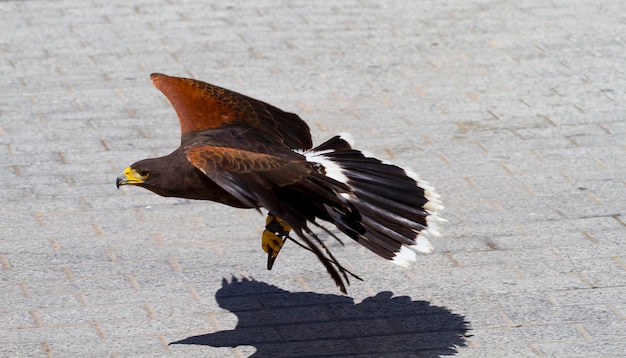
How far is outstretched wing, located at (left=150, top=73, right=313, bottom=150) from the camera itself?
21.7ft

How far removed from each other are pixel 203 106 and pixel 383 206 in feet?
4.72

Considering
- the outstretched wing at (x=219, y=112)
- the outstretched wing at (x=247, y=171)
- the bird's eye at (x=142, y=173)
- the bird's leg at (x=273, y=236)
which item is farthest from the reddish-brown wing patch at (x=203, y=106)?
the outstretched wing at (x=247, y=171)

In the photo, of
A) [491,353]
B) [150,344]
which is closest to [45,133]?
[150,344]

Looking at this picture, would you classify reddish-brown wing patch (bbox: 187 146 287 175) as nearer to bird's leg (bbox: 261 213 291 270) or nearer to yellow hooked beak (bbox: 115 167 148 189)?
yellow hooked beak (bbox: 115 167 148 189)

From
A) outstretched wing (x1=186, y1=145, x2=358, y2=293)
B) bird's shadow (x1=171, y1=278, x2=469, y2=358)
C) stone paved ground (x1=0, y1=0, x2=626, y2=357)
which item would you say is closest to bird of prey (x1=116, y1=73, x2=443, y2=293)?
outstretched wing (x1=186, y1=145, x2=358, y2=293)

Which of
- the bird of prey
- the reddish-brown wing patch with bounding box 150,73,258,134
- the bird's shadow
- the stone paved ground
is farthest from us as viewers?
the reddish-brown wing patch with bounding box 150,73,258,134

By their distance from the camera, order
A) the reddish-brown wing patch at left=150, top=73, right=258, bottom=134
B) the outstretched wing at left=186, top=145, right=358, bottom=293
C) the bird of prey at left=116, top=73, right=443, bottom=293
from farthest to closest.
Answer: the reddish-brown wing patch at left=150, top=73, right=258, bottom=134 < the bird of prey at left=116, top=73, right=443, bottom=293 < the outstretched wing at left=186, top=145, right=358, bottom=293

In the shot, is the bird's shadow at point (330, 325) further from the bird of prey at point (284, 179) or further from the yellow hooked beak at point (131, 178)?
the yellow hooked beak at point (131, 178)

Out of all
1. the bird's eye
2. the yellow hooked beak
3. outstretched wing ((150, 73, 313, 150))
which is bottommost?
the yellow hooked beak

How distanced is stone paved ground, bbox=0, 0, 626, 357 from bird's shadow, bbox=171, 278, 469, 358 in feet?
0.05

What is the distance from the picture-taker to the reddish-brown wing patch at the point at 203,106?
661 cm

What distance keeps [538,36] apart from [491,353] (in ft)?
19.0

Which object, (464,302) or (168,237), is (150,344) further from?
(464,302)

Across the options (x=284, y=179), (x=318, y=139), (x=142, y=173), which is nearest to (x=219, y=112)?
(x=142, y=173)
